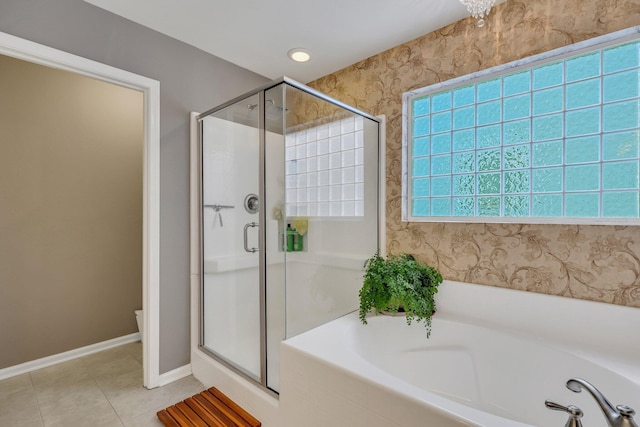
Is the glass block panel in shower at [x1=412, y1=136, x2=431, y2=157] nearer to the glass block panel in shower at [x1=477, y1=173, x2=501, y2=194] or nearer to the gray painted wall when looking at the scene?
the glass block panel in shower at [x1=477, y1=173, x2=501, y2=194]

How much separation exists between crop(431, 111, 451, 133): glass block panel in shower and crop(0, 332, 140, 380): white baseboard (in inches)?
124

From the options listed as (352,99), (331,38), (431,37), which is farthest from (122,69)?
(431,37)

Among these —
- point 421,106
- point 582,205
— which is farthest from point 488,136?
point 582,205

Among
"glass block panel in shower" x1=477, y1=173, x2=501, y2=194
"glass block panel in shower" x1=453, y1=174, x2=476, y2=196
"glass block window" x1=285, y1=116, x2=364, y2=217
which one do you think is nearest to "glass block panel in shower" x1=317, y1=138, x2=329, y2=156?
"glass block window" x1=285, y1=116, x2=364, y2=217

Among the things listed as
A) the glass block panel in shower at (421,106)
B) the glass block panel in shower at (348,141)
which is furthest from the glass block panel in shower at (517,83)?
the glass block panel in shower at (348,141)

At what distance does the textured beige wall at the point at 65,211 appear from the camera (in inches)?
89.2

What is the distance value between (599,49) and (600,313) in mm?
1340

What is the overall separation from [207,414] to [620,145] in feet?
8.64

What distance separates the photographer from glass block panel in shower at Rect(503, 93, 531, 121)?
5.95ft

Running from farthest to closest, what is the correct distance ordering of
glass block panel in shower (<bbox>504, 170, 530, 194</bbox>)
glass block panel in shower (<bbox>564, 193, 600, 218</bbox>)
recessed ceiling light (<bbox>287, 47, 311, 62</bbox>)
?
recessed ceiling light (<bbox>287, 47, 311, 62</bbox>), glass block panel in shower (<bbox>504, 170, 530, 194</bbox>), glass block panel in shower (<bbox>564, 193, 600, 218</bbox>)

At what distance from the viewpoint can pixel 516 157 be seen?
1.85 meters

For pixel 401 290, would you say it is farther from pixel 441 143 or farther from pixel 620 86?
pixel 620 86

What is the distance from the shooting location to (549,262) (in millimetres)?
1691

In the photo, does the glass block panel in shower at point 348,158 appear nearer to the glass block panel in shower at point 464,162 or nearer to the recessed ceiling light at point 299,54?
the glass block panel in shower at point 464,162
